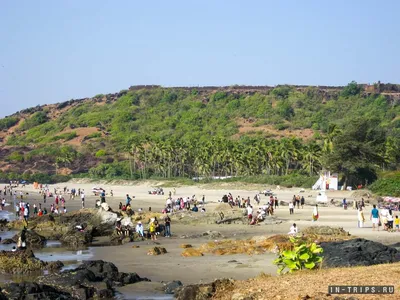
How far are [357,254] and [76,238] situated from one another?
16803 mm

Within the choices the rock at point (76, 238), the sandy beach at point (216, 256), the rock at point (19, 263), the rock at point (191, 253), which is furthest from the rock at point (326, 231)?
the rock at point (19, 263)

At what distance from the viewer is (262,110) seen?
154750mm

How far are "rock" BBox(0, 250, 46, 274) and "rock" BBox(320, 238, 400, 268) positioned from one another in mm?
9813

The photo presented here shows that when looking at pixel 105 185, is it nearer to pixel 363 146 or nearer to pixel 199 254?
pixel 363 146

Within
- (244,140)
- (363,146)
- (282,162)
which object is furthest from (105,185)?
(363,146)

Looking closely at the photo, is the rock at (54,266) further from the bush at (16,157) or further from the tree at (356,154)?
the bush at (16,157)

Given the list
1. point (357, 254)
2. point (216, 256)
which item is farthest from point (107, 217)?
point (357, 254)

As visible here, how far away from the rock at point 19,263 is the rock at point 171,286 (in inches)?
235

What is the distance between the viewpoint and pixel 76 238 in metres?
31.8

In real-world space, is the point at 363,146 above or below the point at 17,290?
above

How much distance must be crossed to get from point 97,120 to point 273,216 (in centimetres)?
A: 12688

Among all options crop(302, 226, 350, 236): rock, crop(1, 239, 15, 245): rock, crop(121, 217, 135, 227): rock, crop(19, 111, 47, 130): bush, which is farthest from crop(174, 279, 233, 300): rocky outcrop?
crop(19, 111, 47, 130): bush

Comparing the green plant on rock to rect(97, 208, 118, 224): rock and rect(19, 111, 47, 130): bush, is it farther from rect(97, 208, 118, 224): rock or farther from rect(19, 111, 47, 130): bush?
rect(19, 111, 47, 130): bush

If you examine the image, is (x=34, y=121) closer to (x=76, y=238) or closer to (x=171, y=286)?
(x=76, y=238)
